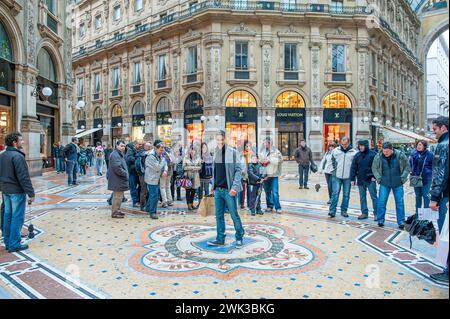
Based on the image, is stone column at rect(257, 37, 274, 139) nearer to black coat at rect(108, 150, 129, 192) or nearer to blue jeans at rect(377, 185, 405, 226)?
black coat at rect(108, 150, 129, 192)

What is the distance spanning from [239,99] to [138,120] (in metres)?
11.3

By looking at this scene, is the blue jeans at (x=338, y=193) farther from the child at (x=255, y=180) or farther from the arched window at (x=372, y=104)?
the arched window at (x=372, y=104)

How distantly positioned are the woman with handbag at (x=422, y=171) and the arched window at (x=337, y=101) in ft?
71.6

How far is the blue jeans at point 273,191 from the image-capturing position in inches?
322

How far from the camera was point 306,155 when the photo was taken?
40.7 ft

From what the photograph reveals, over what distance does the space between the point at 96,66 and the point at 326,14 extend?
82.4 ft

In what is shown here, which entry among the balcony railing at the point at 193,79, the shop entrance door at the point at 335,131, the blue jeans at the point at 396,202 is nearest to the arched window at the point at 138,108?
the balcony railing at the point at 193,79

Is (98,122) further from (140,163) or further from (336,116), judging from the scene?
(140,163)

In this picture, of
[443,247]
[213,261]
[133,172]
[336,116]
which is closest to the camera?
[443,247]

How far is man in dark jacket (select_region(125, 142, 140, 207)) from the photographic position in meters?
8.67

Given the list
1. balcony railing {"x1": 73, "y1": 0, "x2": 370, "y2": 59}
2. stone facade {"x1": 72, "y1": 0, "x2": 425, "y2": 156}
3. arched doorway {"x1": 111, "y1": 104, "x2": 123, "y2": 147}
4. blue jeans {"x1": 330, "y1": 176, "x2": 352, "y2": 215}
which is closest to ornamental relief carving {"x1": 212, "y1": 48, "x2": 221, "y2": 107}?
stone facade {"x1": 72, "y1": 0, "x2": 425, "y2": 156}

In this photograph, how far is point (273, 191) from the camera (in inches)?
325

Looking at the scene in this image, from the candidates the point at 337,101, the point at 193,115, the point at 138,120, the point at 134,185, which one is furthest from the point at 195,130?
the point at 134,185

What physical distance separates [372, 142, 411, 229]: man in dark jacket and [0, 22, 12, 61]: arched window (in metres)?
14.3
